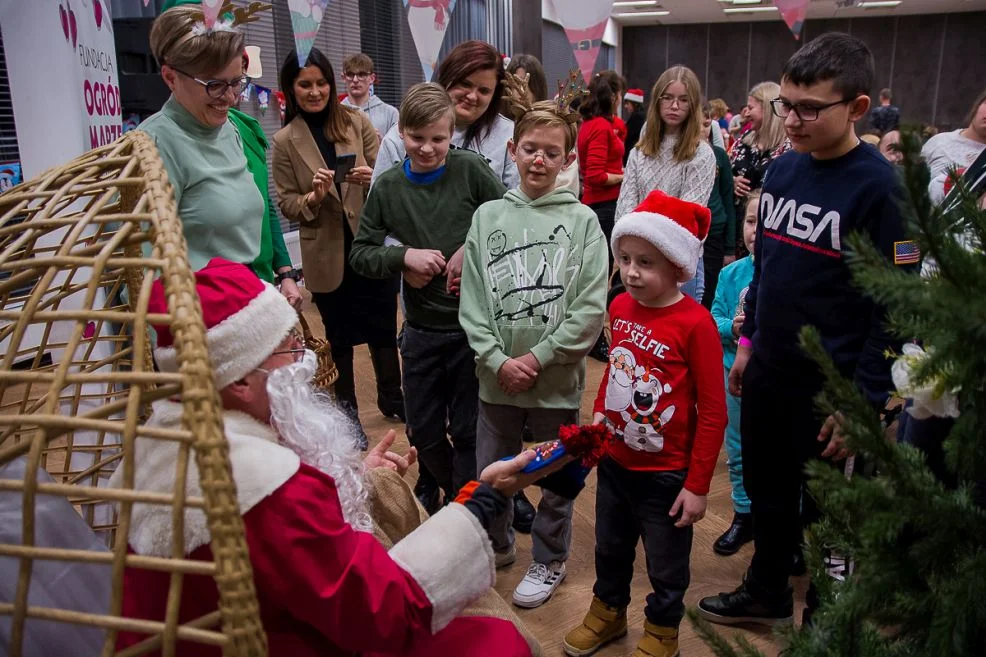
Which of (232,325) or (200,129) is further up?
(200,129)

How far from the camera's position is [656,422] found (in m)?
1.74

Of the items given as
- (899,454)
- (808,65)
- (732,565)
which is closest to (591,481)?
(732,565)

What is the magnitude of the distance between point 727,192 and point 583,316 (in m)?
2.08

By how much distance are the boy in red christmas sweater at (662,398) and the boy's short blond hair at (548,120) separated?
38cm

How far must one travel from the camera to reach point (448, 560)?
1127mm

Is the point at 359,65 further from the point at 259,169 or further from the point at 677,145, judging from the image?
the point at 259,169

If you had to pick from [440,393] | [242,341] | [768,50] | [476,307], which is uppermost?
[768,50]

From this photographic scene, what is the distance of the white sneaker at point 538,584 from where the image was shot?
2.13m

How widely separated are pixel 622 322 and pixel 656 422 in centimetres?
26

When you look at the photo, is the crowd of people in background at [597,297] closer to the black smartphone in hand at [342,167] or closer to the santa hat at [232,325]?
the black smartphone in hand at [342,167]

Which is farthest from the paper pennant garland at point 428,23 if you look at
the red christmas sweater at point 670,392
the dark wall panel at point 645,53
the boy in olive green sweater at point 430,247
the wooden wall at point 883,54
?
the dark wall panel at point 645,53

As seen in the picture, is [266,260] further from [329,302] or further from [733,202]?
[733,202]

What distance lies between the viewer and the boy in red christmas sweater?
5.61 ft

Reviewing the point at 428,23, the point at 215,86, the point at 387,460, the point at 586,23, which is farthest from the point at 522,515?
the point at 428,23
